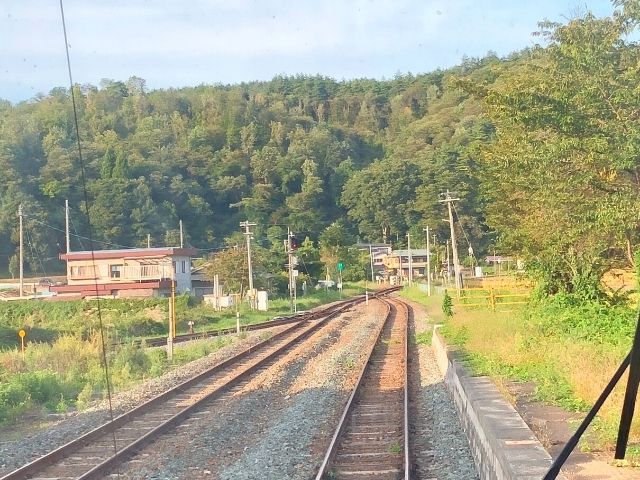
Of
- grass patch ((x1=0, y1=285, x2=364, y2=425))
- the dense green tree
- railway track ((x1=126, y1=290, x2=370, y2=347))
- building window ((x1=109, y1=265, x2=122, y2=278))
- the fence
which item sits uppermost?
the dense green tree

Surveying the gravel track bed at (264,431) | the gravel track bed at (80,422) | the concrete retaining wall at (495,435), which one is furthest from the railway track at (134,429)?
the concrete retaining wall at (495,435)

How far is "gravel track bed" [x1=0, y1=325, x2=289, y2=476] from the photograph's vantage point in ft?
32.4

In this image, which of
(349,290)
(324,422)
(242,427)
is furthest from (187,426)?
(349,290)

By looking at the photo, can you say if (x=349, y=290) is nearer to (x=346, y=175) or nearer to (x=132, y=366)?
(x=346, y=175)

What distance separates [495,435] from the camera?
6906 mm

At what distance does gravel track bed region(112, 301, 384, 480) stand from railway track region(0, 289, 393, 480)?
23 centimetres

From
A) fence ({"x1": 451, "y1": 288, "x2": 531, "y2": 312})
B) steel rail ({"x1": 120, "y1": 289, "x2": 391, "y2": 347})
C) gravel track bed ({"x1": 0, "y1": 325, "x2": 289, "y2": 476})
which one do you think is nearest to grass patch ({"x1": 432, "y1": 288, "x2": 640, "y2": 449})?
gravel track bed ({"x1": 0, "y1": 325, "x2": 289, "y2": 476})

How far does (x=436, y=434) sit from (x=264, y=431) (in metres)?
2.46

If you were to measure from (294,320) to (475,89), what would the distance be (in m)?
21.4

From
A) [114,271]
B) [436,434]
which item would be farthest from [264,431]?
[114,271]

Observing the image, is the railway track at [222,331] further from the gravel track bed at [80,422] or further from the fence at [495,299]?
the fence at [495,299]

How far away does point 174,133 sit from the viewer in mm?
98500

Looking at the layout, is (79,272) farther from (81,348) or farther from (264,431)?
(264,431)

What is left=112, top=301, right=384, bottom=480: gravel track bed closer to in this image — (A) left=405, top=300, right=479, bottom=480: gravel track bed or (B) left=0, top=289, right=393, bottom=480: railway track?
(B) left=0, top=289, right=393, bottom=480: railway track
